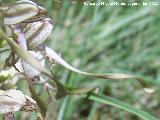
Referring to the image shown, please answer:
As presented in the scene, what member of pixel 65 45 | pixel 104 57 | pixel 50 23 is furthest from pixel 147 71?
pixel 50 23

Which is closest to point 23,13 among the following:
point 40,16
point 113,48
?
point 40,16

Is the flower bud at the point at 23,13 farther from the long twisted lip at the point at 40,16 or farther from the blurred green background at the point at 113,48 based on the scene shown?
the blurred green background at the point at 113,48

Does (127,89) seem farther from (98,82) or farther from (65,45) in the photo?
(65,45)

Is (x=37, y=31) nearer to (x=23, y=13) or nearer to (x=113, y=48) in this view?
(x=23, y=13)

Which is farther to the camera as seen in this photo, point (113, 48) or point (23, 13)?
point (113, 48)

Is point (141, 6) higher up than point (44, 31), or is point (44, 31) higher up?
point (44, 31)

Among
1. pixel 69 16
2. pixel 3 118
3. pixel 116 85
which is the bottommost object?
pixel 116 85
